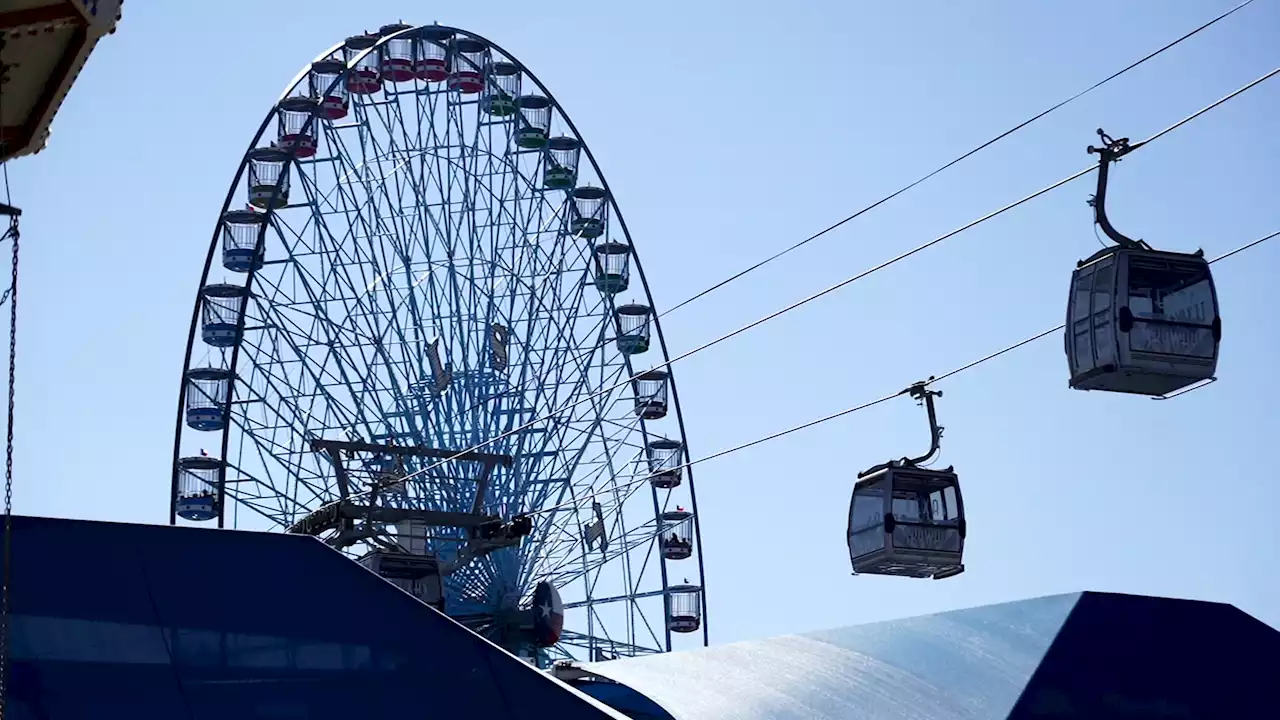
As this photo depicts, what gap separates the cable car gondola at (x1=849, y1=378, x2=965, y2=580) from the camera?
22.3 m

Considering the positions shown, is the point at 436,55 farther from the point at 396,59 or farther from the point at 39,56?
the point at 39,56

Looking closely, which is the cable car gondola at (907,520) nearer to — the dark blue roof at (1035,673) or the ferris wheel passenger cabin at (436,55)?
the dark blue roof at (1035,673)

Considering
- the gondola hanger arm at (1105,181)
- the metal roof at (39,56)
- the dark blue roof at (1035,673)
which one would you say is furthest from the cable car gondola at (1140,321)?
the dark blue roof at (1035,673)

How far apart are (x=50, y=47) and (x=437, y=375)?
963 inches

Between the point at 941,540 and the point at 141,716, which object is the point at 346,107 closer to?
the point at 941,540

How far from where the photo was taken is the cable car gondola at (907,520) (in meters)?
22.3

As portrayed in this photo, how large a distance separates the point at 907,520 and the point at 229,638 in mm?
6795

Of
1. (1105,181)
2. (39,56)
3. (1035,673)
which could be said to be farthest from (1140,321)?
(1035,673)

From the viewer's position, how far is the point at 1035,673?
2688 cm

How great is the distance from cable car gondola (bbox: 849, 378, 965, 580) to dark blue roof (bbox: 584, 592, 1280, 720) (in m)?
4.23

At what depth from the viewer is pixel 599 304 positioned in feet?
132

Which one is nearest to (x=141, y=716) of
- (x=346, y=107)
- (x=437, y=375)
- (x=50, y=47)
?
(x=50, y=47)

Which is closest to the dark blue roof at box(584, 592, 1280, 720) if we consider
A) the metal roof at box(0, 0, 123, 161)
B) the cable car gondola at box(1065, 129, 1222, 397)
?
the cable car gondola at box(1065, 129, 1222, 397)

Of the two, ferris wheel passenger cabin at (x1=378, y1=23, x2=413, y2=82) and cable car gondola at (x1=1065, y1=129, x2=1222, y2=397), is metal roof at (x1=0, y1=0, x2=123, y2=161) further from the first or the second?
ferris wheel passenger cabin at (x1=378, y1=23, x2=413, y2=82)
